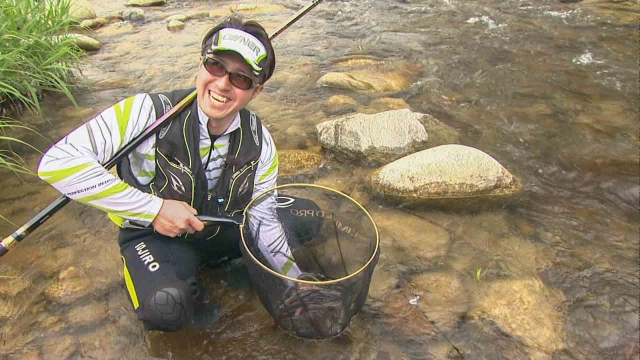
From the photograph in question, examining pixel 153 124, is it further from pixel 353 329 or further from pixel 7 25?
pixel 7 25

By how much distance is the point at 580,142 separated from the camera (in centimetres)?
477

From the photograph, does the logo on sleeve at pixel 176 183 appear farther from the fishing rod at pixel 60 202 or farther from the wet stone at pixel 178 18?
the wet stone at pixel 178 18

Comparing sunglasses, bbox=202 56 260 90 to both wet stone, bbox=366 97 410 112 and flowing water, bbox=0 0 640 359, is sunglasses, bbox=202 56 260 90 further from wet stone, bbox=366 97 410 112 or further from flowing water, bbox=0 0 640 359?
wet stone, bbox=366 97 410 112

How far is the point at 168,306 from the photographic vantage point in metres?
2.36

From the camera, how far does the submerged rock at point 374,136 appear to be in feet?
14.5

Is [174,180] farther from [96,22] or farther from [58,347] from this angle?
[96,22]

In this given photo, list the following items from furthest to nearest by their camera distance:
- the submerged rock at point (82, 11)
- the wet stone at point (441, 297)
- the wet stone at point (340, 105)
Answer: the submerged rock at point (82, 11)
the wet stone at point (340, 105)
the wet stone at point (441, 297)

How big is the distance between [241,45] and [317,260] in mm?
1385

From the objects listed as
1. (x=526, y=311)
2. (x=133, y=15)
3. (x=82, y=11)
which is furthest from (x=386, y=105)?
(x=82, y=11)

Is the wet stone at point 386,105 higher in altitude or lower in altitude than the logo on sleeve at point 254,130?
lower

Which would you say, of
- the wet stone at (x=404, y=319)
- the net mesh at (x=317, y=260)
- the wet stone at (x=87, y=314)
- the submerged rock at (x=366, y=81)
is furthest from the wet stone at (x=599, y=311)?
the submerged rock at (x=366, y=81)

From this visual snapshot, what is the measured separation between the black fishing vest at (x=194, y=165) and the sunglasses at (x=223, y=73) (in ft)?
0.90

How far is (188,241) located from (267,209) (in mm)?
508

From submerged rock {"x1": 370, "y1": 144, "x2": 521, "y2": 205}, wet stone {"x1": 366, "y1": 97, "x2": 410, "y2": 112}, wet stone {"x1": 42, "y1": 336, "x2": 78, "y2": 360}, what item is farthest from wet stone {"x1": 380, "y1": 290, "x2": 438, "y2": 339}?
wet stone {"x1": 366, "y1": 97, "x2": 410, "y2": 112}
